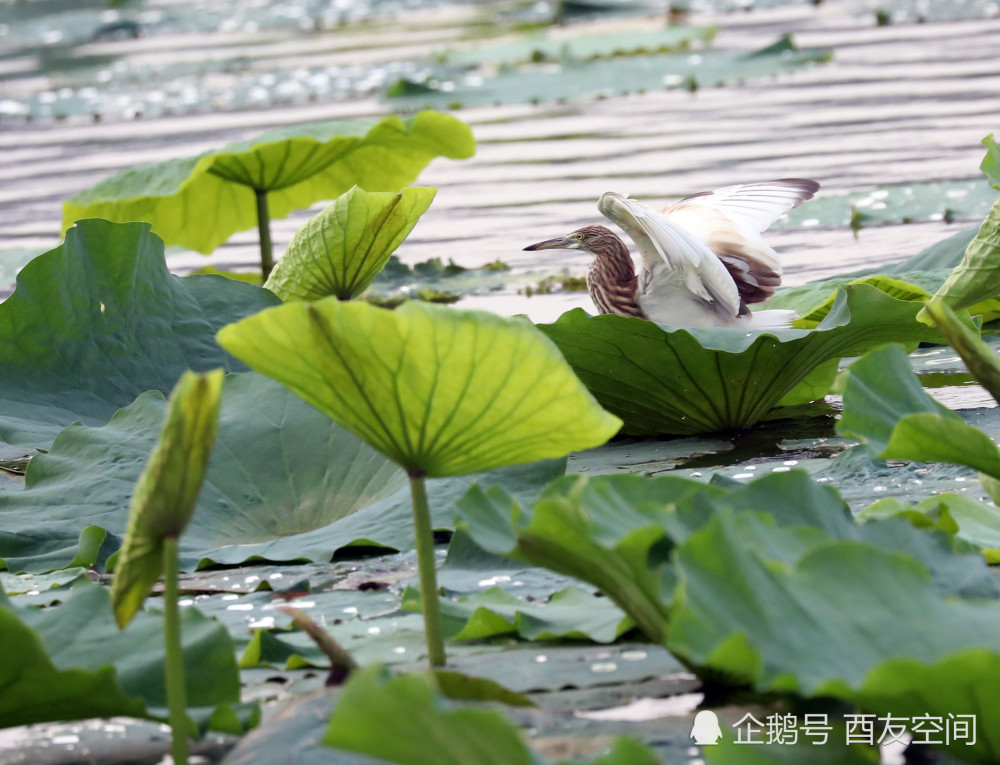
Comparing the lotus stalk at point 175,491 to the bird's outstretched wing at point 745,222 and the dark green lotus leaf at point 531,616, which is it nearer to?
the dark green lotus leaf at point 531,616

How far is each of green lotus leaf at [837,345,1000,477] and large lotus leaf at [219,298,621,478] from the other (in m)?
0.28

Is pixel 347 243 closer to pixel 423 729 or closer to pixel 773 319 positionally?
pixel 773 319

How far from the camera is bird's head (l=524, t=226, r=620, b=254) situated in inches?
116

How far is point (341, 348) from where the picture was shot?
118cm

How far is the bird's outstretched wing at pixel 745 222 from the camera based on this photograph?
259 centimetres

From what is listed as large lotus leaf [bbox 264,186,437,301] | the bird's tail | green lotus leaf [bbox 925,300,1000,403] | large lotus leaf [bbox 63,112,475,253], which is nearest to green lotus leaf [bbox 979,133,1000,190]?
green lotus leaf [bbox 925,300,1000,403]

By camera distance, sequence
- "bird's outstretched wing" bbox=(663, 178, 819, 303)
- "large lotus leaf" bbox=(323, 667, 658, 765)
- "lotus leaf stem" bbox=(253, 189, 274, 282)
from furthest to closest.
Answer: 1. "lotus leaf stem" bbox=(253, 189, 274, 282)
2. "bird's outstretched wing" bbox=(663, 178, 819, 303)
3. "large lotus leaf" bbox=(323, 667, 658, 765)

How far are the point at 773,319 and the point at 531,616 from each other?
1264 mm

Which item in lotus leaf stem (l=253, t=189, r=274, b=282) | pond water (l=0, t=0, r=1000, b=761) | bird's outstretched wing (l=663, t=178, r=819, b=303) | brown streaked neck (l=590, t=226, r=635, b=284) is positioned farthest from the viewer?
lotus leaf stem (l=253, t=189, r=274, b=282)

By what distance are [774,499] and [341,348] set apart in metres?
0.39

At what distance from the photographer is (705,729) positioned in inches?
43.6

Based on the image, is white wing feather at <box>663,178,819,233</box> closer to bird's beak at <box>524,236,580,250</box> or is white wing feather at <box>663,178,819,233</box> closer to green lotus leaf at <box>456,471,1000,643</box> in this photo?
bird's beak at <box>524,236,580,250</box>

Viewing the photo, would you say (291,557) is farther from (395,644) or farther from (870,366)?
(870,366)

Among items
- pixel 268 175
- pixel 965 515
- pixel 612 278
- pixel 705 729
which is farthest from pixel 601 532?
pixel 268 175
